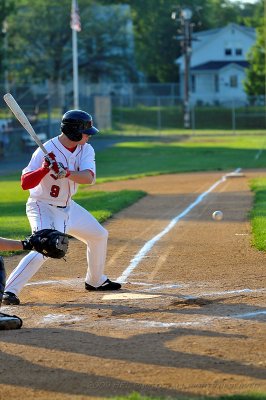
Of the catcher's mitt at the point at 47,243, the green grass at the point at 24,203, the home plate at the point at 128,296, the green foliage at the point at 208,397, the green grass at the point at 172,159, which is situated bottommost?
the green grass at the point at 172,159

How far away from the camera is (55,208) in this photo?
8703 mm

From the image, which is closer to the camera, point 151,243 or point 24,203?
point 151,243

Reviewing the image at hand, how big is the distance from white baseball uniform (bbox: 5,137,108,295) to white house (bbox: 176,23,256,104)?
246 feet

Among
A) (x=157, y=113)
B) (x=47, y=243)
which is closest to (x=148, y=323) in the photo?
(x=47, y=243)

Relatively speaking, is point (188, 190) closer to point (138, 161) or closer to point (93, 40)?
point (138, 161)

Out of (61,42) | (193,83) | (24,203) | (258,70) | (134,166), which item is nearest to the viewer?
(24,203)

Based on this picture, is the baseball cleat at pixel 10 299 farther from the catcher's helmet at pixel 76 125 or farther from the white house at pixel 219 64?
the white house at pixel 219 64

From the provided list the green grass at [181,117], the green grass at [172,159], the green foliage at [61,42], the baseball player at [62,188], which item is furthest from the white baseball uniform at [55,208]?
the green foliage at [61,42]

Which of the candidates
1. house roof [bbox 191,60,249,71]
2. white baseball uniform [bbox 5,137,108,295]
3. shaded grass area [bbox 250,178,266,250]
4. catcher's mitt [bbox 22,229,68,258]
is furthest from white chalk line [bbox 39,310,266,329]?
house roof [bbox 191,60,249,71]

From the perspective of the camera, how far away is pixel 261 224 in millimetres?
13812

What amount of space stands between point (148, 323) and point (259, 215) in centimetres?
800

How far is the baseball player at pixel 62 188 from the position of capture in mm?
8367

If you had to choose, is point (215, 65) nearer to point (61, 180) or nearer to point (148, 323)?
point (61, 180)

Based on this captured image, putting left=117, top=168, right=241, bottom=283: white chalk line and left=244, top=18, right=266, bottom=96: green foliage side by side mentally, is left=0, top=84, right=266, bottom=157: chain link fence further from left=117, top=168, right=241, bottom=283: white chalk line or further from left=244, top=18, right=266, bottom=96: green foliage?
left=117, top=168, right=241, bottom=283: white chalk line
